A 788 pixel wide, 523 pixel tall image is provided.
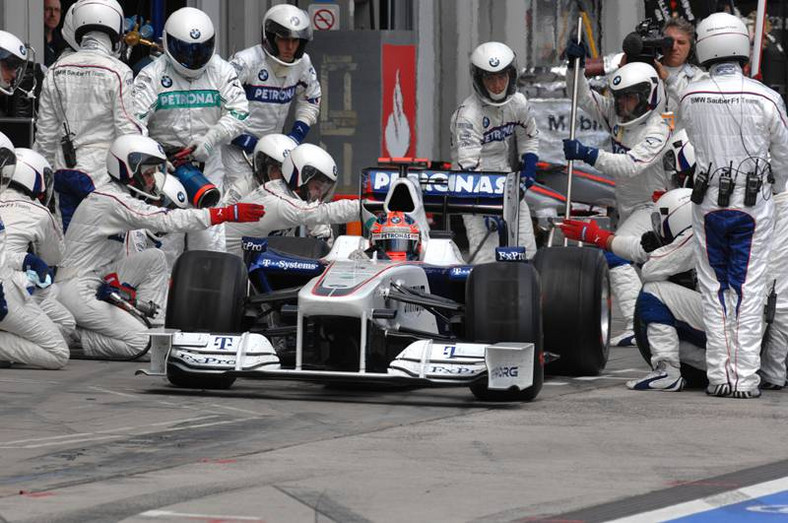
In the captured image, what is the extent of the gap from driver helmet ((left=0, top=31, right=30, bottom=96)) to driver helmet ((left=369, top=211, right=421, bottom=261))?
3.96m

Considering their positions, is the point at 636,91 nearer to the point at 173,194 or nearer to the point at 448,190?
the point at 448,190

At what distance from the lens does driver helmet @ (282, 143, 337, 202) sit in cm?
1298

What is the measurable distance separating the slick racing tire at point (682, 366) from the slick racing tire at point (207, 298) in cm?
240

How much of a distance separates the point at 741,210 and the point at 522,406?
1777mm

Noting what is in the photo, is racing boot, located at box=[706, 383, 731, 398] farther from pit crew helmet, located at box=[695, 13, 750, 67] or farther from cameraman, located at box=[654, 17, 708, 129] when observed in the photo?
cameraman, located at box=[654, 17, 708, 129]

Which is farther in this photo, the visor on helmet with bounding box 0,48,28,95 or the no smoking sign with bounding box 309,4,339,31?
the no smoking sign with bounding box 309,4,339,31

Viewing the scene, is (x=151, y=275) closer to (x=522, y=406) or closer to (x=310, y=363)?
(x=310, y=363)

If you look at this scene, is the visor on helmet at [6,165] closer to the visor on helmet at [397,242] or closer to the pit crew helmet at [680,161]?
the visor on helmet at [397,242]

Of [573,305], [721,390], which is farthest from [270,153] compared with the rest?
[721,390]

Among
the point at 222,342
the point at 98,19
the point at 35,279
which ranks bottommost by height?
the point at 222,342

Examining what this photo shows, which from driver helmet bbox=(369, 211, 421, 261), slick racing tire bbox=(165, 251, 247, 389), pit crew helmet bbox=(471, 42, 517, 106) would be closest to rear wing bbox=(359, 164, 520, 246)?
driver helmet bbox=(369, 211, 421, 261)

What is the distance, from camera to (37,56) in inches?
629

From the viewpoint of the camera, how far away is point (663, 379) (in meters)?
10.2

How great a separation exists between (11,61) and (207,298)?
407 centimetres
